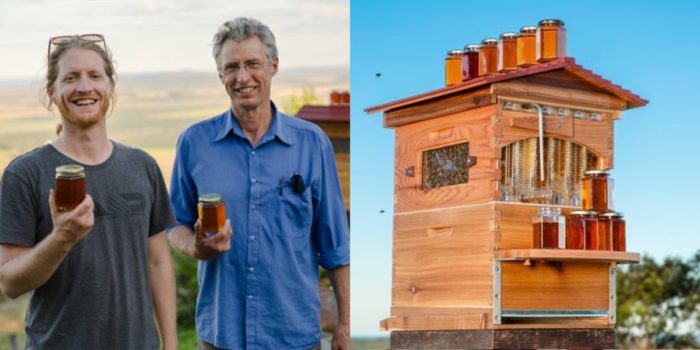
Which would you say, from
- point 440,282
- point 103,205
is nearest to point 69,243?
point 103,205

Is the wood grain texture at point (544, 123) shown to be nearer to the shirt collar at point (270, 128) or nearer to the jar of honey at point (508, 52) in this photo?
the jar of honey at point (508, 52)

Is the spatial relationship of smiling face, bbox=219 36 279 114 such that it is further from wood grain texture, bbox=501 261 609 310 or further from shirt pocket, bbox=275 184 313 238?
wood grain texture, bbox=501 261 609 310

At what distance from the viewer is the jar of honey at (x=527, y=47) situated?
5.29 meters

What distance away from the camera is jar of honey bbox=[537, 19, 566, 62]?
17.4 ft

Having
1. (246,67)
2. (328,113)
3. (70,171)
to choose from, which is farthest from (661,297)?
(70,171)

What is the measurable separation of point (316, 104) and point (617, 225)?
1.44 meters

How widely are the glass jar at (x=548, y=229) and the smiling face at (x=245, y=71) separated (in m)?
1.35

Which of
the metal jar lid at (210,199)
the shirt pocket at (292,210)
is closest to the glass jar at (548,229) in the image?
the shirt pocket at (292,210)

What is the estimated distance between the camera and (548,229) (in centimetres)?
503

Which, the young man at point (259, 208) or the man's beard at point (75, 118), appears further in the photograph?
the young man at point (259, 208)

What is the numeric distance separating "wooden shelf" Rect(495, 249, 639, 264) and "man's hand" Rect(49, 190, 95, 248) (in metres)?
1.88

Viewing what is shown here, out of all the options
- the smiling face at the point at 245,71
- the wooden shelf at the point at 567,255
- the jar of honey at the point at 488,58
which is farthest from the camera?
the jar of honey at the point at 488,58

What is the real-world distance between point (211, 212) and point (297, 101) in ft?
2.76

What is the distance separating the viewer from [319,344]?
4621 mm
